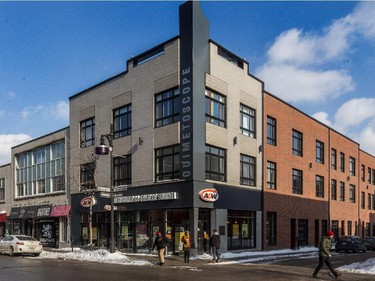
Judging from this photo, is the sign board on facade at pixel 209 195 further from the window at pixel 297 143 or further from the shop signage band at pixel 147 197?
the window at pixel 297 143

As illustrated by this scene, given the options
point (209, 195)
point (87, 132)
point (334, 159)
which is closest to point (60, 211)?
point (87, 132)

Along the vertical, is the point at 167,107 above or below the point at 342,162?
above

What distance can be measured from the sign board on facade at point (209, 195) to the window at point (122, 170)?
6520mm

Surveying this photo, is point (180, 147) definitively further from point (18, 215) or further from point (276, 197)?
point (18, 215)

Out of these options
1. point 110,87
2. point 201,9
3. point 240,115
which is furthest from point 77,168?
point 201,9

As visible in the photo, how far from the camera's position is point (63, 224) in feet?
119

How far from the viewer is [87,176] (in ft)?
110

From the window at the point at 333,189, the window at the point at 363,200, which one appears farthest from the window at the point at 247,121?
the window at the point at 363,200

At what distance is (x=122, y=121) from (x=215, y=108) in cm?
720

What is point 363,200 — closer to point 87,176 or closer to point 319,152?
point 319,152

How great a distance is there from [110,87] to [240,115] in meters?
9.66

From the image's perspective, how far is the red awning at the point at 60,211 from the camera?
34719mm

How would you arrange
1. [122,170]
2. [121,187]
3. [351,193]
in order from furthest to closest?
[351,193] < [122,170] < [121,187]

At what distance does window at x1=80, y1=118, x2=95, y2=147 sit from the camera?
33406mm
